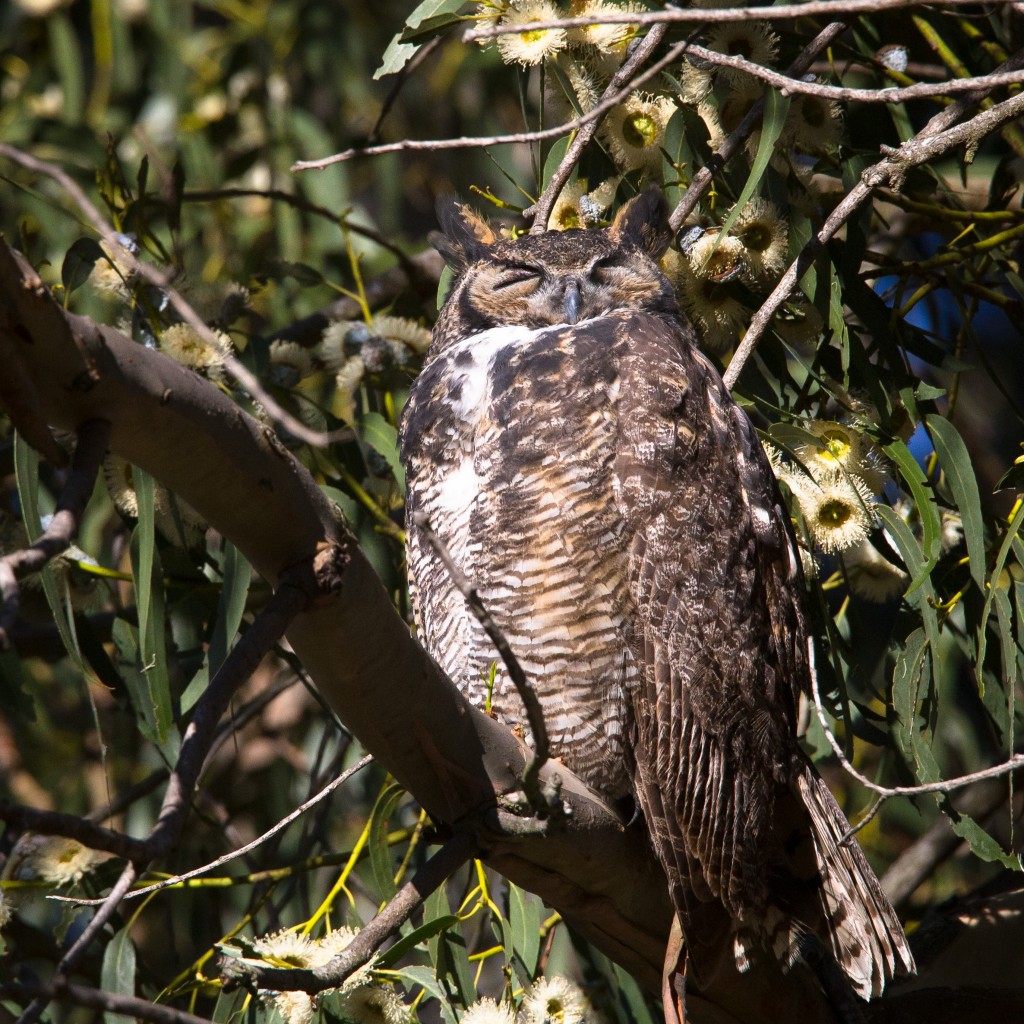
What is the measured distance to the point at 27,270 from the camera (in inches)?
36.3

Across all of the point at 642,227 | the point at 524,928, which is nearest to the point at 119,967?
the point at 524,928

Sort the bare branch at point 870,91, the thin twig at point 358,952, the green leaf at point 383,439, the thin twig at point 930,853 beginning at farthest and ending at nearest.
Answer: the thin twig at point 930,853 < the green leaf at point 383,439 < the bare branch at point 870,91 < the thin twig at point 358,952

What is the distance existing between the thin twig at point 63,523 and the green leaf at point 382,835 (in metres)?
0.96

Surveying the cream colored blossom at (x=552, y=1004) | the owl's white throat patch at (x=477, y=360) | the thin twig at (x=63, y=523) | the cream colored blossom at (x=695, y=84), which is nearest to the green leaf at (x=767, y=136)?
the cream colored blossom at (x=695, y=84)

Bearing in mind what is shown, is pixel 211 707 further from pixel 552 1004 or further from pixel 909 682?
→ pixel 909 682

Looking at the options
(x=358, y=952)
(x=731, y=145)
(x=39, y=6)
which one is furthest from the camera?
(x=39, y=6)

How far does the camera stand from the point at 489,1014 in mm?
1732

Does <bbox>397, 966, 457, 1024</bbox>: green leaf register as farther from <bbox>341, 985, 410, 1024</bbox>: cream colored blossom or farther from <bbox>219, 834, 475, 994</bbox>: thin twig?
<bbox>219, 834, 475, 994</bbox>: thin twig

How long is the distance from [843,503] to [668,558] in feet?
0.95

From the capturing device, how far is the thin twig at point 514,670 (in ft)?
3.28

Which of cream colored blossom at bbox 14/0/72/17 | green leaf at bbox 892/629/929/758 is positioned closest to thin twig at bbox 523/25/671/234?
green leaf at bbox 892/629/929/758

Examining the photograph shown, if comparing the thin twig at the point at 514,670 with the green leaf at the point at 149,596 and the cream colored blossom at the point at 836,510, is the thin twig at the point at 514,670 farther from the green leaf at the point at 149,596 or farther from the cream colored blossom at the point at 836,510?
the cream colored blossom at the point at 836,510

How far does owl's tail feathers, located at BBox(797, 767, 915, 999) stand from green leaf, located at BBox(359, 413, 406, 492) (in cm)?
93

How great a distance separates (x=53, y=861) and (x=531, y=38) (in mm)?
1689
